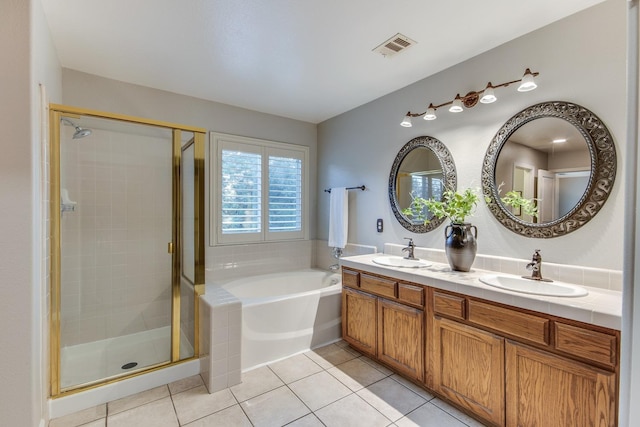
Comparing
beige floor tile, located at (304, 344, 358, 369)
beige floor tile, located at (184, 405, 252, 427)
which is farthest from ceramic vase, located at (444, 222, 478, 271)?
beige floor tile, located at (184, 405, 252, 427)

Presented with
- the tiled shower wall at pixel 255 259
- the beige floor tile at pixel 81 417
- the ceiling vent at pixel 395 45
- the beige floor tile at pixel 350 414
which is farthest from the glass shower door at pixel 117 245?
the ceiling vent at pixel 395 45

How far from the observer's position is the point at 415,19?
6.36 ft

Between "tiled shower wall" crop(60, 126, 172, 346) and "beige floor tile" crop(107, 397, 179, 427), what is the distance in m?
0.75

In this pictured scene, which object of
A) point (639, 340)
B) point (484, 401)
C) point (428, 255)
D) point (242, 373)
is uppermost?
point (639, 340)

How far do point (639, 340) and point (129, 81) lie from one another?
3651 millimetres

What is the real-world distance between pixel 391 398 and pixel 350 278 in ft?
3.25

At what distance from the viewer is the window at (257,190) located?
3.37 meters

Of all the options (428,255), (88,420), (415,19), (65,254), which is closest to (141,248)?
(65,254)

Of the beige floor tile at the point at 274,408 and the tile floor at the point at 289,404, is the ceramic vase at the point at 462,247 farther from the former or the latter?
the beige floor tile at the point at 274,408

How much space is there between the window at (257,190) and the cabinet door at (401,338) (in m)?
1.84

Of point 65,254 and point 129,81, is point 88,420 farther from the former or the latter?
point 129,81

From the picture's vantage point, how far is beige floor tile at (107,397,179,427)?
184cm

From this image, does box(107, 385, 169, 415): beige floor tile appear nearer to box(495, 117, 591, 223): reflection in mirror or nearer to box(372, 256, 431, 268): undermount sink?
box(372, 256, 431, 268): undermount sink

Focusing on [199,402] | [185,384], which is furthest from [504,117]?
[185,384]
